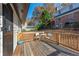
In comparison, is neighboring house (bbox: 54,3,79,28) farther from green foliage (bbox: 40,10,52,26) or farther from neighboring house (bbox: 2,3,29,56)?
neighboring house (bbox: 2,3,29,56)

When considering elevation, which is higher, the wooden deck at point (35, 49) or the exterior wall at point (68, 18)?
the exterior wall at point (68, 18)

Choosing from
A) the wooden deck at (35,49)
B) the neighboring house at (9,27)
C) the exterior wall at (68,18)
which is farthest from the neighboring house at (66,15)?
the neighboring house at (9,27)

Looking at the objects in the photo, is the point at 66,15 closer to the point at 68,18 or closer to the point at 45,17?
the point at 68,18

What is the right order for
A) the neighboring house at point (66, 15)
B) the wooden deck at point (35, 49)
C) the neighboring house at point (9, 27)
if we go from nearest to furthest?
the neighboring house at point (9, 27)
the neighboring house at point (66, 15)
the wooden deck at point (35, 49)

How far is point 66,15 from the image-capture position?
480 cm

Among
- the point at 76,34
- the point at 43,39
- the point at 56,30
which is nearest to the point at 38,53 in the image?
the point at 43,39

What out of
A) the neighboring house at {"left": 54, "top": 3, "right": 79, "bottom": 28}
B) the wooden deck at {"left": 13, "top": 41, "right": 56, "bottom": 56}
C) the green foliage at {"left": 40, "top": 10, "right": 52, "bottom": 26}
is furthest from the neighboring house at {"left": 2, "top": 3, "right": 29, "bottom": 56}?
the neighboring house at {"left": 54, "top": 3, "right": 79, "bottom": 28}

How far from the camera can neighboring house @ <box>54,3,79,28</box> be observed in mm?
4766

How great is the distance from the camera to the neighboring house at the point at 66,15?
15.6 feet

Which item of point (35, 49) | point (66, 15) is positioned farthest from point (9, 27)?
point (66, 15)

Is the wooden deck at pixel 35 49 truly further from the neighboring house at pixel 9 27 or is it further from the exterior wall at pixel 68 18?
the exterior wall at pixel 68 18

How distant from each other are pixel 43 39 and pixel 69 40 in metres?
0.67

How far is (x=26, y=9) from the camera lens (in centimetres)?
495

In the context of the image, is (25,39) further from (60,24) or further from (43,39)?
(60,24)
